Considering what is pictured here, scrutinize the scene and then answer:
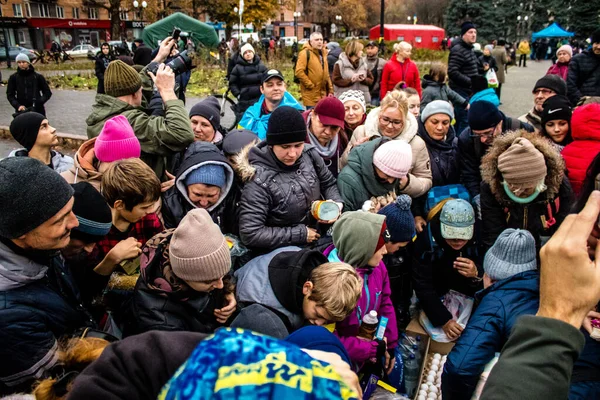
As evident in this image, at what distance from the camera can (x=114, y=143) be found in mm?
2918

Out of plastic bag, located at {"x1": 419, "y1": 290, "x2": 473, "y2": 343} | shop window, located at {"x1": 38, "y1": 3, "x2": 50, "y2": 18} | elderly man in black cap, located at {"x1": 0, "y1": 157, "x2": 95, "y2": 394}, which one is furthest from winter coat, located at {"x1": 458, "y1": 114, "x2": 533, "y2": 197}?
shop window, located at {"x1": 38, "y1": 3, "x2": 50, "y2": 18}

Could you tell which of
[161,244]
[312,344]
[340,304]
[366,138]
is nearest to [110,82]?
[161,244]

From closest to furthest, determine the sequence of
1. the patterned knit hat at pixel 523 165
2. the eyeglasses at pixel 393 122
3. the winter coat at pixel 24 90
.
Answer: the patterned knit hat at pixel 523 165, the eyeglasses at pixel 393 122, the winter coat at pixel 24 90

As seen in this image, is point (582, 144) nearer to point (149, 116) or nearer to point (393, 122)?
point (393, 122)

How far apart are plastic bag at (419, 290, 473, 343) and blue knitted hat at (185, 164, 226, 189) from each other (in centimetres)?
185

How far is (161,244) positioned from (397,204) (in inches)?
63.1

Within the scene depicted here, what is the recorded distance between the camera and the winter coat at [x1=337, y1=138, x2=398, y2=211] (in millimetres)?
3537

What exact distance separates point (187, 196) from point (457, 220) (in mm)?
1877

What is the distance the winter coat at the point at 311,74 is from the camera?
800 cm

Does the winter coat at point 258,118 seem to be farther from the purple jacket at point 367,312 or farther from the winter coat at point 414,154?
the purple jacket at point 367,312

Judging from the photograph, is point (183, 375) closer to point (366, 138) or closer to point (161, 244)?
point (161, 244)

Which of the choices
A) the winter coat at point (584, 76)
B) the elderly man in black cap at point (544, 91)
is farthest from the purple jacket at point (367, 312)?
the winter coat at point (584, 76)

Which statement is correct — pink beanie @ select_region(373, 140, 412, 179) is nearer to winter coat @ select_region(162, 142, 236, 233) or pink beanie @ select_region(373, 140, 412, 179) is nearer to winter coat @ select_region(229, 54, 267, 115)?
winter coat @ select_region(162, 142, 236, 233)

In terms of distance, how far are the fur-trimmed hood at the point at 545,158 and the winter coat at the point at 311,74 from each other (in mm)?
5080
